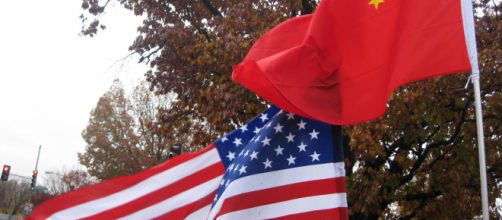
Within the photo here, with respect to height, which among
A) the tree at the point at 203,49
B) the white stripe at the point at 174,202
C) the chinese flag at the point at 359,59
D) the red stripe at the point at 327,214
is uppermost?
the tree at the point at 203,49

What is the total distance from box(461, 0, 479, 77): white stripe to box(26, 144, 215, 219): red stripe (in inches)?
86.7

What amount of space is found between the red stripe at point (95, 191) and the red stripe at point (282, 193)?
769 mm

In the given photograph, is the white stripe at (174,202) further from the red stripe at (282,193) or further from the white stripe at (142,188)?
the red stripe at (282,193)

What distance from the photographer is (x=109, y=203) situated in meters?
4.69

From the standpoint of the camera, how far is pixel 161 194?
4738 mm

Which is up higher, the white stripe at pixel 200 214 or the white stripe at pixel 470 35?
the white stripe at pixel 470 35

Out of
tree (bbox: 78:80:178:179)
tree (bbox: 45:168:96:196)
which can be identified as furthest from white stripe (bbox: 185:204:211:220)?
tree (bbox: 45:168:96:196)

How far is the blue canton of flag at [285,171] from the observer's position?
4.18m

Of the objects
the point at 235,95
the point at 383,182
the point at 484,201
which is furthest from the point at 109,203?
the point at 383,182

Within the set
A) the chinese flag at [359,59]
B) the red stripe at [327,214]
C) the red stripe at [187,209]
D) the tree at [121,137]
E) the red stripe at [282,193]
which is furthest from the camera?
the tree at [121,137]

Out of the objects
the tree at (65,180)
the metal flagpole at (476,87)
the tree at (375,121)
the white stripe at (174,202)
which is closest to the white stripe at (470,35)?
the metal flagpole at (476,87)

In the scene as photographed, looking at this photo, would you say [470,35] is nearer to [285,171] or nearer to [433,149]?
[285,171]

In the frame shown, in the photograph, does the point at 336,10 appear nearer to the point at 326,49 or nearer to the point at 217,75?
the point at 326,49

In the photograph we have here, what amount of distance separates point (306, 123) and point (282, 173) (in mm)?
411
